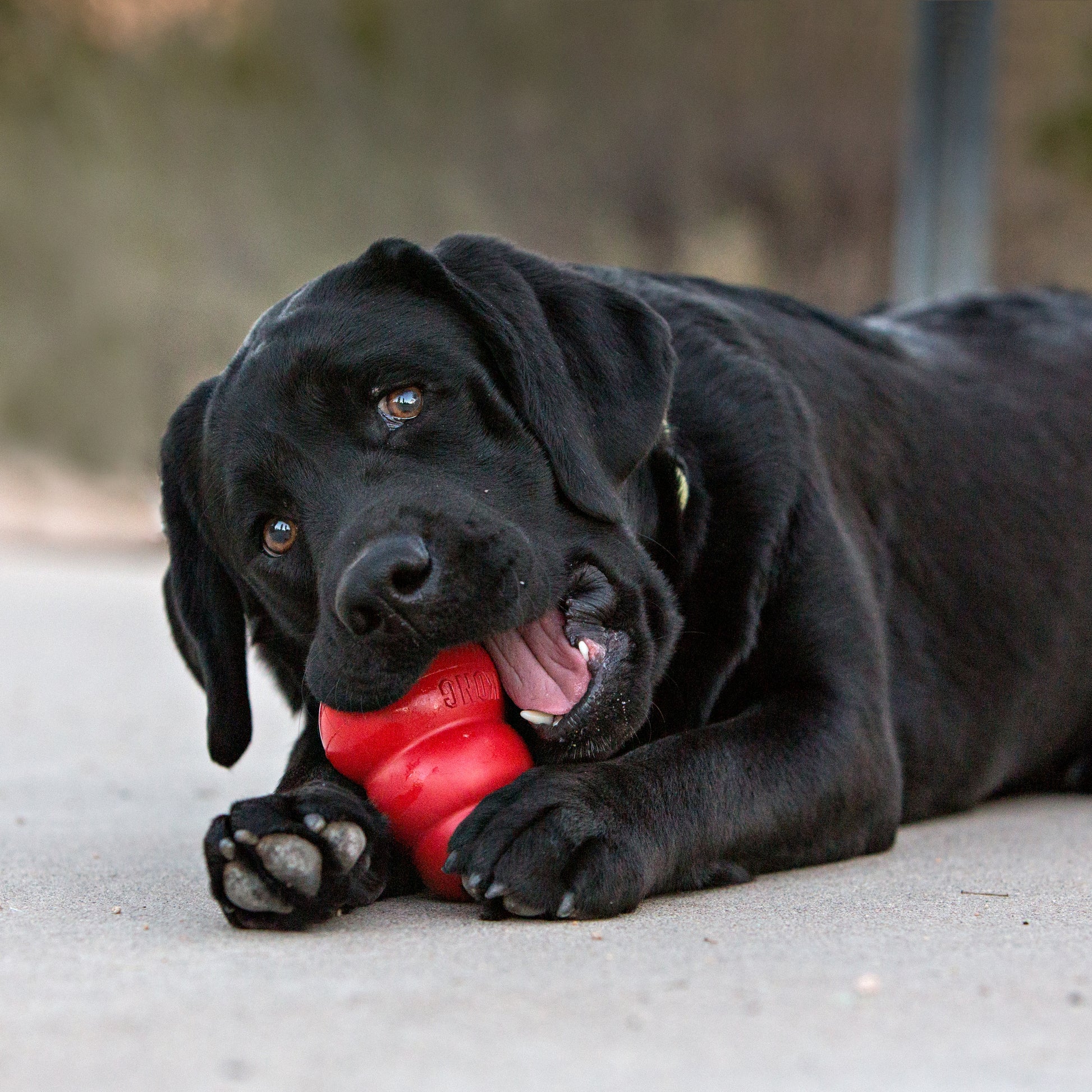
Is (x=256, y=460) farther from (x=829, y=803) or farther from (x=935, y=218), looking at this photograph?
(x=935, y=218)

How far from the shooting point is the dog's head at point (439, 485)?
240cm

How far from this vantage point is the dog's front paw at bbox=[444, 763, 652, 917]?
221 cm

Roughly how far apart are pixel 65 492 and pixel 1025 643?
12175mm

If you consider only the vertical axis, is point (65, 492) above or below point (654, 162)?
below

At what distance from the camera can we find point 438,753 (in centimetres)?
245

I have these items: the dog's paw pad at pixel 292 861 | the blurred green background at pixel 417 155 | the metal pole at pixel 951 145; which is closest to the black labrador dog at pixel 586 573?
the dog's paw pad at pixel 292 861

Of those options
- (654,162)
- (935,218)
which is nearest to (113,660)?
(935,218)

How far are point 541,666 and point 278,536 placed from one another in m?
0.54

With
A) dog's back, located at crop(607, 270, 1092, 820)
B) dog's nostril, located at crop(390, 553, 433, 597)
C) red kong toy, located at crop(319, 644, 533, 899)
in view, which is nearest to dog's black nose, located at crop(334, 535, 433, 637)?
dog's nostril, located at crop(390, 553, 433, 597)

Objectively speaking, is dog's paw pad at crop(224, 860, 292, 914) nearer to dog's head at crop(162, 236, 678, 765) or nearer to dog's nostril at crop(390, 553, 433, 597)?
dog's head at crop(162, 236, 678, 765)

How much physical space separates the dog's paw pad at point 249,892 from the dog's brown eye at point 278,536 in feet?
2.27

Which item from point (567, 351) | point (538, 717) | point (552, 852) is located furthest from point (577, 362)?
point (552, 852)

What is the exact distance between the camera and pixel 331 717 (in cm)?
256

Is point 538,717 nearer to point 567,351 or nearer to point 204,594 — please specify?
point 567,351
